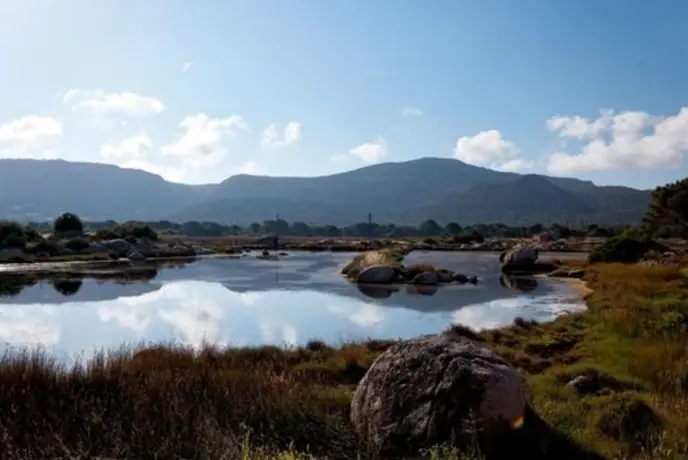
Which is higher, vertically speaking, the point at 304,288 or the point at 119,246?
the point at 119,246

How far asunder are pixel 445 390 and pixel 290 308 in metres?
24.3

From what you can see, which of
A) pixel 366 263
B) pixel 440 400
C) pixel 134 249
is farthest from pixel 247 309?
pixel 134 249

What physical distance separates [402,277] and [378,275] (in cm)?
184

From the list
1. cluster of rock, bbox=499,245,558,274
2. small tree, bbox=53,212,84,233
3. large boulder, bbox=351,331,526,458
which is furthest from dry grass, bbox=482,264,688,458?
small tree, bbox=53,212,84,233

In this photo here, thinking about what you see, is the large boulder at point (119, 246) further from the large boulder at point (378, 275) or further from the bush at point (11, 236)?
the large boulder at point (378, 275)

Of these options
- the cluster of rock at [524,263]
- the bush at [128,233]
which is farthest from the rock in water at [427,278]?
the bush at [128,233]

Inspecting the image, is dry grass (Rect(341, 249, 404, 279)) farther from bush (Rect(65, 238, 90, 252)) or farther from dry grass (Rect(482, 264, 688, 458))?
bush (Rect(65, 238, 90, 252))

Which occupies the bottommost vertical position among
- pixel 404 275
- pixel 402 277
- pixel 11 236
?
pixel 402 277

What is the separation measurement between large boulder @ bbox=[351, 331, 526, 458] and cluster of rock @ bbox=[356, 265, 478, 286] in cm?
3700

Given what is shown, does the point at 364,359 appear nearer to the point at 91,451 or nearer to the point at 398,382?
the point at 398,382

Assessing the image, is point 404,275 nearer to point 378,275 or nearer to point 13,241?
point 378,275

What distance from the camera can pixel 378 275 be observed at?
159 ft

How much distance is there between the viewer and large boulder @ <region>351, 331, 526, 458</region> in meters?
8.81

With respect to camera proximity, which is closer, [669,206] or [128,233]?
[669,206]
